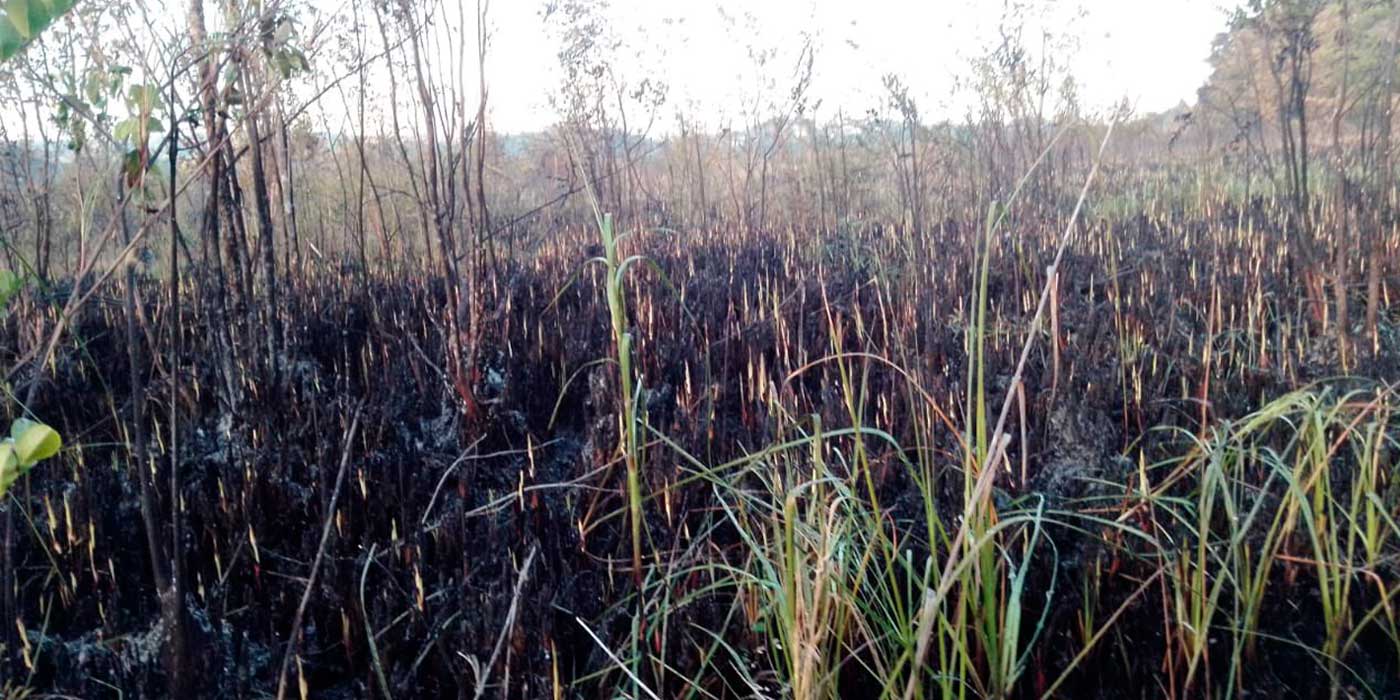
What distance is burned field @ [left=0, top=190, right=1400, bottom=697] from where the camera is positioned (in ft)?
4.34

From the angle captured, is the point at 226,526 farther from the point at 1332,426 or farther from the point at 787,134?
the point at 787,134

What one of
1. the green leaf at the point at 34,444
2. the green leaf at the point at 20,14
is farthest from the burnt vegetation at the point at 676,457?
the green leaf at the point at 34,444

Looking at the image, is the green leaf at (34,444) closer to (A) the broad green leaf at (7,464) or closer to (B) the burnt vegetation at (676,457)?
(A) the broad green leaf at (7,464)

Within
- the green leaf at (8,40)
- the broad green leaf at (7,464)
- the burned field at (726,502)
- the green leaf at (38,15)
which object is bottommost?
the burned field at (726,502)

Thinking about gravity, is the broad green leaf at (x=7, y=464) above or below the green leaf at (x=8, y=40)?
below

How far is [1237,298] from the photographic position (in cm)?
284

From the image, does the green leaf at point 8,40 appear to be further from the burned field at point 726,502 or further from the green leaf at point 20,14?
the burned field at point 726,502

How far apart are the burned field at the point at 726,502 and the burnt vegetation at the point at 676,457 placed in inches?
0.5

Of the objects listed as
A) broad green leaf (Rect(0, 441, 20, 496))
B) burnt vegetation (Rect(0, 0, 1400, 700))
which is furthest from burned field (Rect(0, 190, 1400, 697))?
broad green leaf (Rect(0, 441, 20, 496))

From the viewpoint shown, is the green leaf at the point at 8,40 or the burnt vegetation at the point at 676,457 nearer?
the green leaf at the point at 8,40

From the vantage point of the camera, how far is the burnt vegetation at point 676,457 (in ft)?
4.37

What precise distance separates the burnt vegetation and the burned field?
12mm

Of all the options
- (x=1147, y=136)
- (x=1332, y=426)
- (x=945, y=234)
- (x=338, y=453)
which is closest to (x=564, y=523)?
(x=338, y=453)

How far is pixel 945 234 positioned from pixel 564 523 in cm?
322
